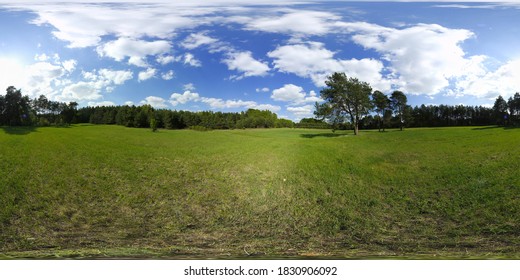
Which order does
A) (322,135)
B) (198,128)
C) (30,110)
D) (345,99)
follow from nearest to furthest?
(30,110)
(345,99)
(198,128)
(322,135)

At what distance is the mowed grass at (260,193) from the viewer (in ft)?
15.4

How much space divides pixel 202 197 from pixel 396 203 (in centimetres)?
333

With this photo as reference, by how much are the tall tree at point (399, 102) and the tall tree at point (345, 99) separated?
16.0 inches

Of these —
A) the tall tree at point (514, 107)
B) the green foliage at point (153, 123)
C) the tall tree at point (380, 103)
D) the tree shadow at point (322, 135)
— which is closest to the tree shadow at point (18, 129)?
the green foliage at point (153, 123)

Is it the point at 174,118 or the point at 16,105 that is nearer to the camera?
the point at 16,105

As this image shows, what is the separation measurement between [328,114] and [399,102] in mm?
1181

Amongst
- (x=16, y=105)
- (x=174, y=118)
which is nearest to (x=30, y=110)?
(x=16, y=105)

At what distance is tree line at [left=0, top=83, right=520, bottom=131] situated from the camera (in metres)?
5.09

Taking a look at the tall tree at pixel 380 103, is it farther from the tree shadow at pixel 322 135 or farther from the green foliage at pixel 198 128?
the green foliage at pixel 198 128

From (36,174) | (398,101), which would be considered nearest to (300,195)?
(398,101)

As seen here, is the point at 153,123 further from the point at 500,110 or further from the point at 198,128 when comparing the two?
the point at 500,110

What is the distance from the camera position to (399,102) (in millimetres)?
5426

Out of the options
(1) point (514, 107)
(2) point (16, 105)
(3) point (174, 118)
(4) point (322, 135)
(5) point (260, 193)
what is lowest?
(5) point (260, 193)

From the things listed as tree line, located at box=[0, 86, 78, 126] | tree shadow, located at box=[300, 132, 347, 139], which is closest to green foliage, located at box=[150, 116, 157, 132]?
tree line, located at box=[0, 86, 78, 126]
